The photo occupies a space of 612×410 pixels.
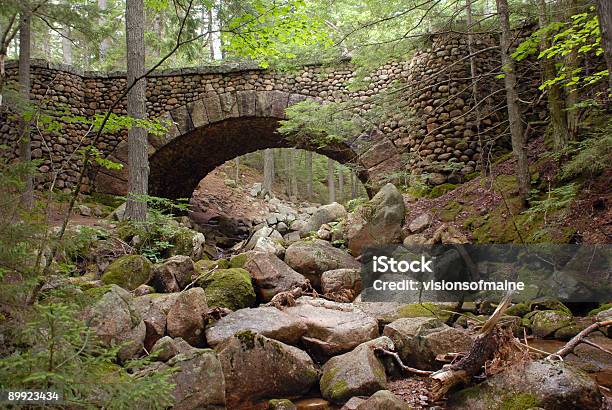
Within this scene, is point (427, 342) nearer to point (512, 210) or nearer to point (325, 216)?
point (512, 210)

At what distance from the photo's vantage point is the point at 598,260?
15.2 feet

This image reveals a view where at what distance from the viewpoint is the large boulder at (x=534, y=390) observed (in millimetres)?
2594

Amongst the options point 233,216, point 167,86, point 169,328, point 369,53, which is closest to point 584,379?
point 169,328

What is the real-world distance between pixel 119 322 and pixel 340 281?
10.1 feet

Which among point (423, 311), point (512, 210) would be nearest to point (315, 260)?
point (423, 311)

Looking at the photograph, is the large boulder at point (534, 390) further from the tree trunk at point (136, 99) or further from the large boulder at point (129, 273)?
the tree trunk at point (136, 99)

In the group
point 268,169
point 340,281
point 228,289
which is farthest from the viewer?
point 268,169

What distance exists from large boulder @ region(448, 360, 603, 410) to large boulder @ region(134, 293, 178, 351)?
2.42 metres

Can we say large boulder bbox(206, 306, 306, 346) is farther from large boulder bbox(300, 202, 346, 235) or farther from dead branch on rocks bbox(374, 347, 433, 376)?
large boulder bbox(300, 202, 346, 235)

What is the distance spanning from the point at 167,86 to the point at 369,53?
5.65 m

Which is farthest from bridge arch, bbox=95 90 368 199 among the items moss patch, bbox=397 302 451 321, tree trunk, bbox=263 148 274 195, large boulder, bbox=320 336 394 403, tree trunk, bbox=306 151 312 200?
tree trunk, bbox=306 151 312 200

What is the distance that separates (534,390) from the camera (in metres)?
2.68

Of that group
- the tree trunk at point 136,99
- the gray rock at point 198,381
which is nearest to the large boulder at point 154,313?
the gray rock at point 198,381

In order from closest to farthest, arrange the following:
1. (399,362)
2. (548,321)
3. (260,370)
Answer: (260,370)
(399,362)
(548,321)
